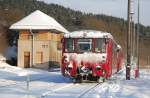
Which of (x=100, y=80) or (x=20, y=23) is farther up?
(x=20, y=23)

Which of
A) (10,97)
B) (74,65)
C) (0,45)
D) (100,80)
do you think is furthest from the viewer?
(0,45)

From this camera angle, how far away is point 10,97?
21.3 metres

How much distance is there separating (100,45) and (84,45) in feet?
3.25

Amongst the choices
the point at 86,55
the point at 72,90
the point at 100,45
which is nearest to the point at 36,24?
the point at 100,45

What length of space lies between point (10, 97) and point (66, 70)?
11.7 metres

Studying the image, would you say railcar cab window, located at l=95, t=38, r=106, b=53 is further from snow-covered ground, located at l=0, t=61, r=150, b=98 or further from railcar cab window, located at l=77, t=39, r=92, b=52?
snow-covered ground, located at l=0, t=61, r=150, b=98

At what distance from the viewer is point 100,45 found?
33188 millimetres

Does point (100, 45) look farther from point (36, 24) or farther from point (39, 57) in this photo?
point (39, 57)

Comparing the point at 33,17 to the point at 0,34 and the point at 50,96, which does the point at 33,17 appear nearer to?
the point at 0,34

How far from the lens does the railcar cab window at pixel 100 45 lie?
33.0m

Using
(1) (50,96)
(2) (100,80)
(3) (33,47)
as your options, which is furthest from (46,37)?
(1) (50,96)

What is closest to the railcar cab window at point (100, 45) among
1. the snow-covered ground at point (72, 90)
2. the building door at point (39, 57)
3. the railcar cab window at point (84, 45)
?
the railcar cab window at point (84, 45)

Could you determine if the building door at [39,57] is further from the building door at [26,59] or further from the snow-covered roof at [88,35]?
the snow-covered roof at [88,35]

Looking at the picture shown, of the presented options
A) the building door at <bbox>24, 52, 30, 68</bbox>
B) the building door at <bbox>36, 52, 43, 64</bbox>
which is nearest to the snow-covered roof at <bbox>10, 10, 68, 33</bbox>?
the building door at <bbox>36, 52, 43, 64</bbox>
